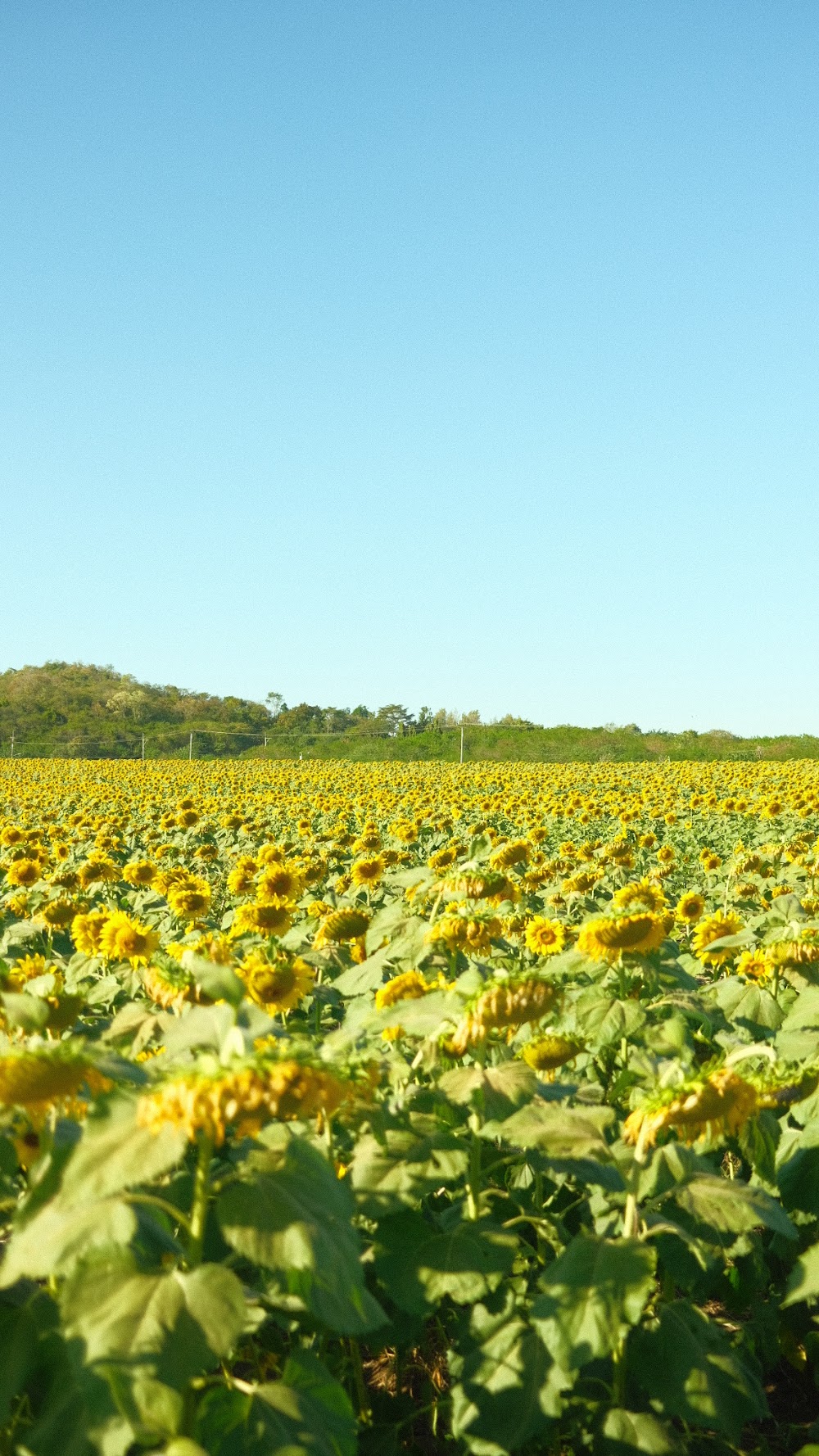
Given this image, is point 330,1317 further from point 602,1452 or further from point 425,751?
point 425,751

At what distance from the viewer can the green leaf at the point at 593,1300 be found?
1.77 meters

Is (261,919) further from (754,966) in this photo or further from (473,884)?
(754,966)

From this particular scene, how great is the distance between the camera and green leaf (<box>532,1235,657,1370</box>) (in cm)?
177

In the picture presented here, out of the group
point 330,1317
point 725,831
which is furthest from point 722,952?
point 725,831

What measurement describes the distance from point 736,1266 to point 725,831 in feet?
33.6

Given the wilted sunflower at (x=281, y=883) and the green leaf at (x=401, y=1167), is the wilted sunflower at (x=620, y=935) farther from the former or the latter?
the wilted sunflower at (x=281, y=883)

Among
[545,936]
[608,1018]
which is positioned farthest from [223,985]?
[545,936]

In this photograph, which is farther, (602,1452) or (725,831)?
(725,831)

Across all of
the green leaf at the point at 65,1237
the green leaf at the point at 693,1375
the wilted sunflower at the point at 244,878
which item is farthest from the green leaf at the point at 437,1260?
the wilted sunflower at the point at 244,878

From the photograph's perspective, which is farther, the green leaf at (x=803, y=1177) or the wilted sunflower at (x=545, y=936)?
the wilted sunflower at (x=545, y=936)

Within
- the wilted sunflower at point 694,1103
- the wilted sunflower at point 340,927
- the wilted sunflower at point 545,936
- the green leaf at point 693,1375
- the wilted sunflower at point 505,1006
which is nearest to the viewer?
the wilted sunflower at point 694,1103

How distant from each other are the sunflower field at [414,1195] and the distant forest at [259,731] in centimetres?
3374

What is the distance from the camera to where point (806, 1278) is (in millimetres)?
2221

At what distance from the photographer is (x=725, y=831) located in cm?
1288
